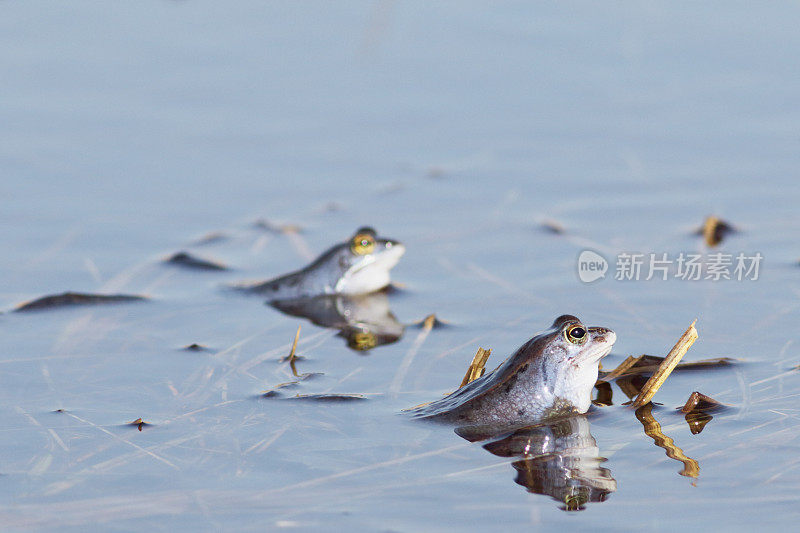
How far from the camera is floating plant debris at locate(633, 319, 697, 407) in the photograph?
580cm

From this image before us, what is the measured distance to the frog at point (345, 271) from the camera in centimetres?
790

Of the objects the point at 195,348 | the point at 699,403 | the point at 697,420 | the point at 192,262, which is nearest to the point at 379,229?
the point at 192,262

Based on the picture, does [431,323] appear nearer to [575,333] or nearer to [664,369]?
[575,333]

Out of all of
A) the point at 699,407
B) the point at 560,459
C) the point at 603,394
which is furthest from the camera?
the point at 603,394

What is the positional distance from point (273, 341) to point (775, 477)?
10.5 feet

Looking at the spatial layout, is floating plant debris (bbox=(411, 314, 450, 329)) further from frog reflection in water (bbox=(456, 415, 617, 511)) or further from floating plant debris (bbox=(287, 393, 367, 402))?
frog reflection in water (bbox=(456, 415, 617, 511))

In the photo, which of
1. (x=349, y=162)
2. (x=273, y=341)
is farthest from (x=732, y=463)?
(x=349, y=162)

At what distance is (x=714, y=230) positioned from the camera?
8.41 m

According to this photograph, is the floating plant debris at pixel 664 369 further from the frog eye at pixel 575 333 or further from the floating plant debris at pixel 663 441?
the frog eye at pixel 575 333

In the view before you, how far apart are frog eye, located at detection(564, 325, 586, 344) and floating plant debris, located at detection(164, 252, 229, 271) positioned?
135 inches

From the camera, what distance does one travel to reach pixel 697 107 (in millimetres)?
10672

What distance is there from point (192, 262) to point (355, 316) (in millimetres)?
1408

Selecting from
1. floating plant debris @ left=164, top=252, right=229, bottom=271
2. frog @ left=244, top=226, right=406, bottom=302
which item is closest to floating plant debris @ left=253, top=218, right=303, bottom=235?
floating plant debris @ left=164, top=252, right=229, bottom=271

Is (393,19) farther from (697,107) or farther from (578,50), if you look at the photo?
(697,107)
